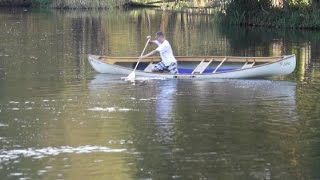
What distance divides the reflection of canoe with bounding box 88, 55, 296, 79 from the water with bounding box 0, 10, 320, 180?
14.3 inches

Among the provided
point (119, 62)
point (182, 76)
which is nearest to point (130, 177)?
point (182, 76)

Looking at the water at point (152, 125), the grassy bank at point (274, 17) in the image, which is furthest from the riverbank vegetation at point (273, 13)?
the water at point (152, 125)

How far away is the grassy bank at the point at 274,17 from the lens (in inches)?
1941

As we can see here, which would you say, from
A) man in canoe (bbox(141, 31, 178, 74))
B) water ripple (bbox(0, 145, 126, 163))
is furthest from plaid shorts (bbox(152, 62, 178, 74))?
water ripple (bbox(0, 145, 126, 163))

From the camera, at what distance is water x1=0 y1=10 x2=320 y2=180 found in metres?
11.3

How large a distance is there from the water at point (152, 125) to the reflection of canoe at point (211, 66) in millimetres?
363

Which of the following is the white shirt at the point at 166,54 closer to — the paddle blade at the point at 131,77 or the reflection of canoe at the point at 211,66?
the reflection of canoe at the point at 211,66

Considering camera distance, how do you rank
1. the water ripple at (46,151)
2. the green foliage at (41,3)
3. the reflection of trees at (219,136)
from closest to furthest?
the reflection of trees at (219,136), the water ripple at (46,151), the green foliage at (41,3)

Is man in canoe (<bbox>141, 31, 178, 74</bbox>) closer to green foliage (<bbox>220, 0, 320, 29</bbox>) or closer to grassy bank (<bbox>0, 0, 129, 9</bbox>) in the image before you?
green foliage (<bbox>220, 0, 320, 29</bbox>)

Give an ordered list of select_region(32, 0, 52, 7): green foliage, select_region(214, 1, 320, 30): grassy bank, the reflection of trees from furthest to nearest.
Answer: select_region(32, 0, 52, 7): green foliage
select_region(214, 1, 320, 30): grassy bank
the reflection of trees

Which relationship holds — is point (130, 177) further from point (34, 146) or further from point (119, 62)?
point (119, 62)

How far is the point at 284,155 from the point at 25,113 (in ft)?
20.8

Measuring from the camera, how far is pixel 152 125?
14727mm

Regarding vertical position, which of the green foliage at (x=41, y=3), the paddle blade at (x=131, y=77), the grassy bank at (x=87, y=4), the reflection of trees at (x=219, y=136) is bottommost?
the reflection of trees at (x=219, y=136)
